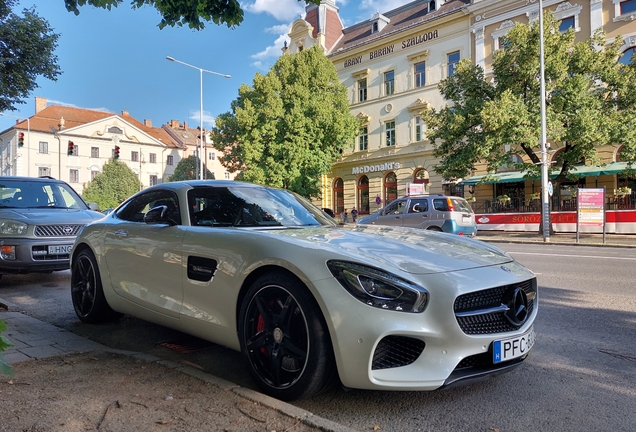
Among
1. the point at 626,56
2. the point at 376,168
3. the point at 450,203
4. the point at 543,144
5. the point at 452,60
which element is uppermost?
the point at 452,60

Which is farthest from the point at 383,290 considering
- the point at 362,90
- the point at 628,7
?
the point at 362,90

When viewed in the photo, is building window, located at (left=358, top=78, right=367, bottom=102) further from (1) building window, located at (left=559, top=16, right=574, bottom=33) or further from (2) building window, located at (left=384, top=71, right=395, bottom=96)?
(1) building window, located at (left=559, top=16, right=574, bottom=33)

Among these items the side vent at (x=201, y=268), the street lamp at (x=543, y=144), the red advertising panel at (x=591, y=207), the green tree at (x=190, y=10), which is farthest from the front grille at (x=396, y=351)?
the street lamp at (x=543, y=144)

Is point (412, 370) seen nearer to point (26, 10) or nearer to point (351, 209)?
point (26, 10)

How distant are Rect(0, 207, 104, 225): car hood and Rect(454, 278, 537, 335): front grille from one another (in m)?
6.67

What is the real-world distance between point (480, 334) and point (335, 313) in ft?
2.66

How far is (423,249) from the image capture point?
10.3ft

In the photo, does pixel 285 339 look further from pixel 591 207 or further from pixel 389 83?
pixel 389 83

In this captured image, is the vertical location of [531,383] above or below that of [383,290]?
below

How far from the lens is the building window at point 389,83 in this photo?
113ft

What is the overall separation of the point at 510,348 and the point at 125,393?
2323mm

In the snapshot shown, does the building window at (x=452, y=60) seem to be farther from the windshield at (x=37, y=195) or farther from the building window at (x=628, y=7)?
the windshield at (x=37, y=195)

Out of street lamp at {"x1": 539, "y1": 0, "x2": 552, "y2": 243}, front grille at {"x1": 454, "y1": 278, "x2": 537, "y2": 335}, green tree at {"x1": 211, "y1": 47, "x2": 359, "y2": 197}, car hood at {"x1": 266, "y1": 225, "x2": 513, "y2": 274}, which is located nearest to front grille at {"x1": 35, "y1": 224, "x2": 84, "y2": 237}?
car hood at {"x1": 266, "y1": 225, "x2": 513, "y2": 274}

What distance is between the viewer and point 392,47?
113ft
